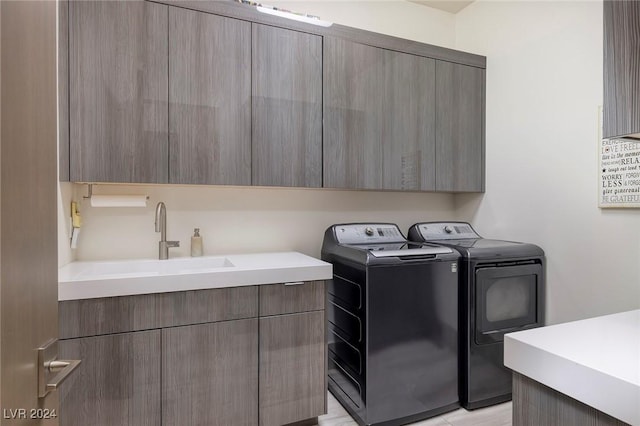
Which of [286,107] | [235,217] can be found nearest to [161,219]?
[235,217]

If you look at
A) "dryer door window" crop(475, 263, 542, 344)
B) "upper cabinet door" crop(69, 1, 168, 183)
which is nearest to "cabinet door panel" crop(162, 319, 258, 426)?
"upper cabinet door" crop(69, 1, 168, 183)

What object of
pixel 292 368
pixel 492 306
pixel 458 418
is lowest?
pixel 458 418

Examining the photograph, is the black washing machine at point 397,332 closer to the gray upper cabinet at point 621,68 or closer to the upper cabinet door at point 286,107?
the upper cabinet door at point 286,107

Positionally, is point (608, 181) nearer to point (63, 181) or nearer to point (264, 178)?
point (264, 178)

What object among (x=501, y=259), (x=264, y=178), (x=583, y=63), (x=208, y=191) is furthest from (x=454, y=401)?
(x=583, y=63)

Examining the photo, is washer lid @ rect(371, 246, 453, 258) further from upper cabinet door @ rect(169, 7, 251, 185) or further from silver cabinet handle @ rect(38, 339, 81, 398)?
silver cabinet handle @ rect(38, 339, 81, 398)

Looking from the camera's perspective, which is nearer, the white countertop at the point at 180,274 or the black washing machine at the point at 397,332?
the white countertop at the point at 180,274

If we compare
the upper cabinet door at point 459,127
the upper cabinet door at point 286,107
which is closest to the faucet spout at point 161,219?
the upper cabinet door at point 286,107

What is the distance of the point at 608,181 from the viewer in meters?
2.00

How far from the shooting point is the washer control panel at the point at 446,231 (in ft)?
8.82

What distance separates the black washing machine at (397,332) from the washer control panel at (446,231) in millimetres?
499

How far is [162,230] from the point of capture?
2.15 metres

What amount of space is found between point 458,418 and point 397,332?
0.70 m

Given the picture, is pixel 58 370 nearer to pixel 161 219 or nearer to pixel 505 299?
pixel 161 219
